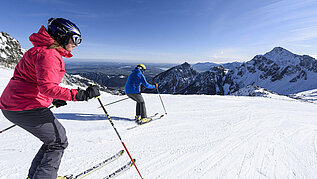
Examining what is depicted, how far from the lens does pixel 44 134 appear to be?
198 cm

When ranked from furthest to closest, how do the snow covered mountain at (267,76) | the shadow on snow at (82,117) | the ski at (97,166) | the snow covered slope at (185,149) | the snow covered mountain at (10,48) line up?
the snow covered mountain at (267,76), the snow covered mountain at (10,48), the shadow on snow at (82,117), the snow covered slope at (185,149), the ski at (97,166)

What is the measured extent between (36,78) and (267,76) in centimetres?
22860

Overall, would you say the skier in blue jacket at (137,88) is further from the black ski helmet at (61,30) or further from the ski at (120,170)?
the black ski helmet at (61,30)

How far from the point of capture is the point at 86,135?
4.40 metres

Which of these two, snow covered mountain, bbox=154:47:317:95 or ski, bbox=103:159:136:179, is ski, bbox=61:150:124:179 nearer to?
ski, bbox=103:159:136:179

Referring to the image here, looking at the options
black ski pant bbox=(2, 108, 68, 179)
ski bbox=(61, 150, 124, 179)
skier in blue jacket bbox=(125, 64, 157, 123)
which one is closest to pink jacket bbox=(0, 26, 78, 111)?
black ski pant bbox=(2, 108, 68, 179)

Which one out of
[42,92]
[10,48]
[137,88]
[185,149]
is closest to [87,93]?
[42,92]

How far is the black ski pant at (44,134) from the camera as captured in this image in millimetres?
1919

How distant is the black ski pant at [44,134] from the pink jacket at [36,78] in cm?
11

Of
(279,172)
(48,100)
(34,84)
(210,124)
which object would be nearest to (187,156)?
(279,172)

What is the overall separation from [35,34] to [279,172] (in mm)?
4932

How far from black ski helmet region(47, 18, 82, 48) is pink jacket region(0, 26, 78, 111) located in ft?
0.32

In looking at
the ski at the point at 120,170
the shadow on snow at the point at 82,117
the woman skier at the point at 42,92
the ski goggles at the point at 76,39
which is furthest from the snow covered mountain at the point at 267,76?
the woman skier at the point at 42,92

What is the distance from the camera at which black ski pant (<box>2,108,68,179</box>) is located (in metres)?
1.92
